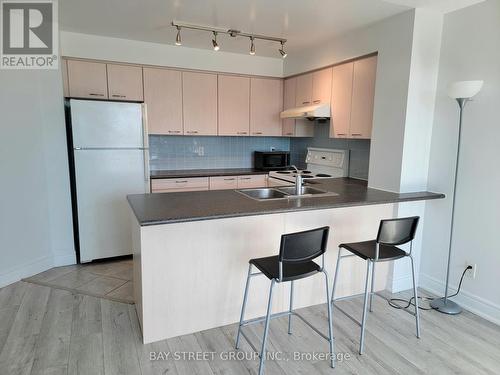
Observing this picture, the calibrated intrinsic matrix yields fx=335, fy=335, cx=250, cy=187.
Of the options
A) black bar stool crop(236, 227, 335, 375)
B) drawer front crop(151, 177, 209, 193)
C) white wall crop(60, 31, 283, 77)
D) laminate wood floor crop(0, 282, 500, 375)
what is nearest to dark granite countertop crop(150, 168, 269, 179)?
drawer front crop(151, 177, 209, 193)

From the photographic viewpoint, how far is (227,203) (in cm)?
243

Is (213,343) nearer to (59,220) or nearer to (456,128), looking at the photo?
(59,220)

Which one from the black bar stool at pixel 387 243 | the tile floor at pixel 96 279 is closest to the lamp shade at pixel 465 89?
the black bar stool at pixel 387 243

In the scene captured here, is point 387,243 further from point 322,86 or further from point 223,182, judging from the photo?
A: point 223,182

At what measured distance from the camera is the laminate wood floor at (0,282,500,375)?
81.1 inches

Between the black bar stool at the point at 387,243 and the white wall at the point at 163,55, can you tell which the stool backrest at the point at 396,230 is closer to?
the black bar stool at the point at 387,243

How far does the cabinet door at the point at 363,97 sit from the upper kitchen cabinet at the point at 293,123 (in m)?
1.16

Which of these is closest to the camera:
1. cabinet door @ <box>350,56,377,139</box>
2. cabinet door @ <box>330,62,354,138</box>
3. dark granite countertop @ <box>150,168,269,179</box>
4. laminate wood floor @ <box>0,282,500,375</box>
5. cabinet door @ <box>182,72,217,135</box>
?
laminate wood floor @ <box>0,282,500,375</box>

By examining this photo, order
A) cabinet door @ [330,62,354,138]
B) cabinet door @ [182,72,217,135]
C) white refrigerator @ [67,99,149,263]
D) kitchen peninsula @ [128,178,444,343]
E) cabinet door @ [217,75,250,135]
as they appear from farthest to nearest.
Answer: cabinet door @ [217,75,250,135], cabinet door @ [182,72,217,135], cabinet door @ [330,62,354,138], white refrigerator @ [67,99,149,263], kitchen peninsula @ [128,178,444,343]

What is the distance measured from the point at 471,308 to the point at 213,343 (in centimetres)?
213

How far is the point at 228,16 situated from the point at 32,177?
242 cm

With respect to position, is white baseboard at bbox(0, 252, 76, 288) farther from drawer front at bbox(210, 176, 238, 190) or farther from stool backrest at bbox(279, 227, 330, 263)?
stool backrest at bbox(279, 227, 330, 263)

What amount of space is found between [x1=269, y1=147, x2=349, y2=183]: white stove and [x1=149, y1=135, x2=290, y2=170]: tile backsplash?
25.8 inches

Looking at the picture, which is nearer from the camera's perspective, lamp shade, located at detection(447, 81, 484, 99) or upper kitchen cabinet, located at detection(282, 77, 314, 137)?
lamp shade, located at detection(447, 81, 484, 99)
